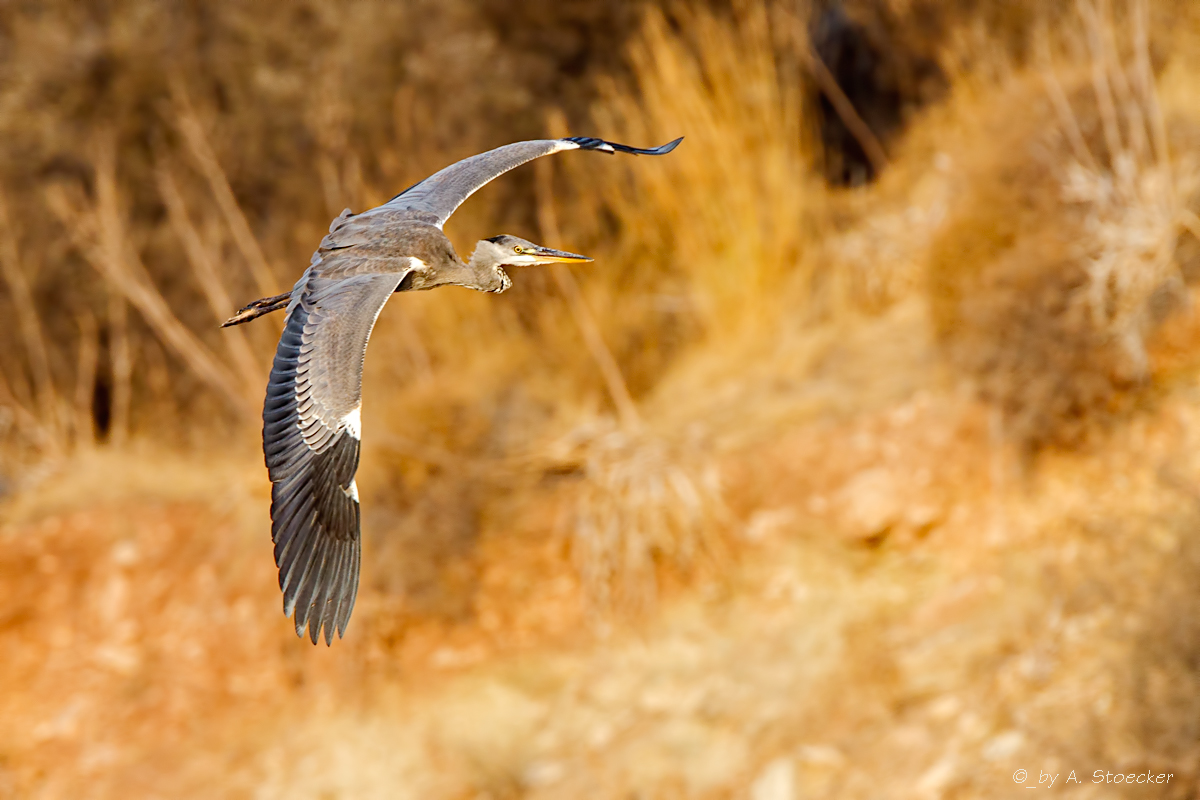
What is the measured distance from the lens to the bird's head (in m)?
5.58

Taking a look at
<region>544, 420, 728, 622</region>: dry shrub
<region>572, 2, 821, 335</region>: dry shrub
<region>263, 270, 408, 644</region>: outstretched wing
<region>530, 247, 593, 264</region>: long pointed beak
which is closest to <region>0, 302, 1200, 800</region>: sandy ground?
<region>544, 420, 728, 622</region>: dry shrub

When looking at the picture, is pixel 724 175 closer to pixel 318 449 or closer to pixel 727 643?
pixel 727 643

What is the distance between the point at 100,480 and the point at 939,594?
6400mm

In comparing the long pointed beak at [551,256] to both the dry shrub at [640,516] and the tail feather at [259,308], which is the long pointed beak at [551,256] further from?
the dry shrub at [640,516]

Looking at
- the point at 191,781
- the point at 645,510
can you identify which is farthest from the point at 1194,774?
the point at 191,781

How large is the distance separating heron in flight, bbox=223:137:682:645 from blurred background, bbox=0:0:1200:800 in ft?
10.4

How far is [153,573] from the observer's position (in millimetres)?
9781

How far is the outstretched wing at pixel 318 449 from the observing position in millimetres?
4207

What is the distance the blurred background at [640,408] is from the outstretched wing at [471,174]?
221 centimetres

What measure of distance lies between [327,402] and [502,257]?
1427 millimetres

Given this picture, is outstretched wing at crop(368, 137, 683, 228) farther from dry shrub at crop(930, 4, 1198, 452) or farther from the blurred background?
dry shrub at crop(930, 4, 1198, 452)

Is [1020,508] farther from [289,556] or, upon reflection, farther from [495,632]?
[289,556]

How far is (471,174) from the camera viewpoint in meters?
5.89

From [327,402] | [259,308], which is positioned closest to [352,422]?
[327,402]
